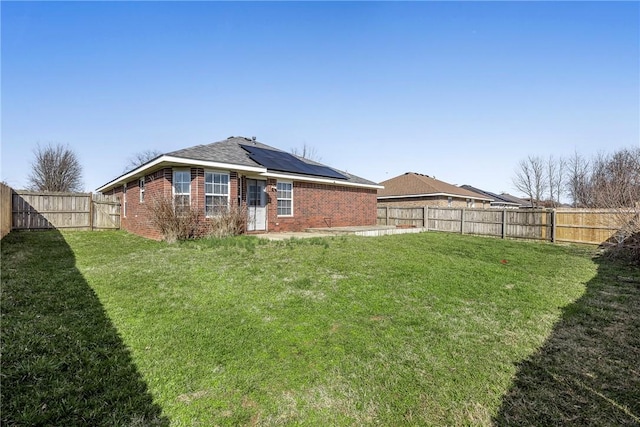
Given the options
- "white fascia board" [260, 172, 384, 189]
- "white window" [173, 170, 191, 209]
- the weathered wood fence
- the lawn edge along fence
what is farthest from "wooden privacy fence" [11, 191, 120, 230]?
the weathered wood fence

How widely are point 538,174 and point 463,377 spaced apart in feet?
127

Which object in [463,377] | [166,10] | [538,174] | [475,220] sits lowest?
[463,377]

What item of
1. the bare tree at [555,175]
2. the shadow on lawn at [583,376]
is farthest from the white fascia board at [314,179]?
the bare tree at [555,175]

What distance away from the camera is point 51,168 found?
94.6ft

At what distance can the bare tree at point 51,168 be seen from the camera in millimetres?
28625

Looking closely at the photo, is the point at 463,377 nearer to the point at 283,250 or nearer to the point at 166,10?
the point at 283,250

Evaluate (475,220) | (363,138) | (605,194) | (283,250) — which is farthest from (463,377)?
(363,138)

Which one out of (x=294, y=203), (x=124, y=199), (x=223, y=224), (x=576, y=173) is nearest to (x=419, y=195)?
(x=294, y=203)

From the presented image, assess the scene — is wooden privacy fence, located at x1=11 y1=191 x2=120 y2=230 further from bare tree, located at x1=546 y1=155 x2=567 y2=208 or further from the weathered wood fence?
bare tree, located at x1=546 y1=155 x2=567 y2=208

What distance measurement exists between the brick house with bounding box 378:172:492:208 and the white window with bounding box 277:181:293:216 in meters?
11.4

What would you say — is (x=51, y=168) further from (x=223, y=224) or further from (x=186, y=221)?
(x=223, y=224)

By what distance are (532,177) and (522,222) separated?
23.6 meters

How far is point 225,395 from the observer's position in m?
2.53

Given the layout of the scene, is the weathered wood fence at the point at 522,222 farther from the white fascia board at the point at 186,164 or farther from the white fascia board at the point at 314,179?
the white fascia board at the point at 186,164
